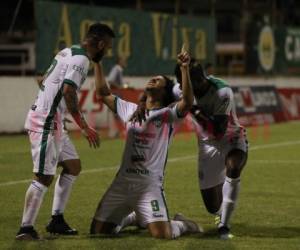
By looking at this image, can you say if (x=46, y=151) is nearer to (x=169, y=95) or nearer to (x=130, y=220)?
(x=130, y=220)

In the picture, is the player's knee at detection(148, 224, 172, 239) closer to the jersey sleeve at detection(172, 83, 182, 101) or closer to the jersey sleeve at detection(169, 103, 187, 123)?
the jersey sleeve at detection(169, 103, 187, 123)

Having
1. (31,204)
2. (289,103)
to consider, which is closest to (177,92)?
(31,204)

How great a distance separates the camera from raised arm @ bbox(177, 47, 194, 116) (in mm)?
8109

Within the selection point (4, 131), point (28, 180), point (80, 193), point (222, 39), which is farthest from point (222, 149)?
point (222, 39)

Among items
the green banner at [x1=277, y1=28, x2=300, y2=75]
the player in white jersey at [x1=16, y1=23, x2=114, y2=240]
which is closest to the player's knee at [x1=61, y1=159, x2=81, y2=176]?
the player in white jersey at [x1=16, y1=23, x2=114, y2=240]

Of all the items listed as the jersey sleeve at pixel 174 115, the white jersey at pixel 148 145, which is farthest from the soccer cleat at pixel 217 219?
the jersey sleeve at pixel 174 115

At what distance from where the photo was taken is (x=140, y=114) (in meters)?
8.72

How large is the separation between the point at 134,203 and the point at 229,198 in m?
0.95

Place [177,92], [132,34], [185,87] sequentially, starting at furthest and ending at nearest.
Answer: [132,34]
[177,92]
[185,87]

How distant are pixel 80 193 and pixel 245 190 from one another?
7.63ft

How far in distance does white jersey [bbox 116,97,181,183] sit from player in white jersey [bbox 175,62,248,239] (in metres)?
0.38

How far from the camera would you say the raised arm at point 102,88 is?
29.2ft

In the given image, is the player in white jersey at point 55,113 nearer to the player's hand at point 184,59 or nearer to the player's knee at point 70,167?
the player's knee at point 70,167

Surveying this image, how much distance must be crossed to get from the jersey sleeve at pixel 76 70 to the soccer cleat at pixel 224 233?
77.3 inches
